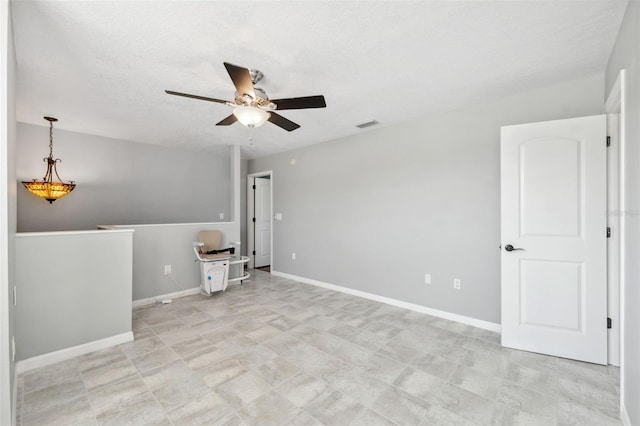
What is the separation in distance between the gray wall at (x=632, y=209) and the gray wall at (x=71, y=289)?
12.9 ft

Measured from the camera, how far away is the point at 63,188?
3596 mm

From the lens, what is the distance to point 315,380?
213 centimetres

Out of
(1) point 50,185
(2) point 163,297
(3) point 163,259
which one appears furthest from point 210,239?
(1) point 50,185

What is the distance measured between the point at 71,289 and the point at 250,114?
228 centimetres

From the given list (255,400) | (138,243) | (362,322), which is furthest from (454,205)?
(138,243)

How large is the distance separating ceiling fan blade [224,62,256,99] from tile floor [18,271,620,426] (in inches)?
87.3

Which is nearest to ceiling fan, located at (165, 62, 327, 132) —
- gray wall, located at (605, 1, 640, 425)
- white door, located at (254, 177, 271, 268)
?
gray wall, located at (605, 1, 640, 425)

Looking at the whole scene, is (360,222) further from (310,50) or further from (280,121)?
(310,50)

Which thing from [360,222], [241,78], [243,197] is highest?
[241,78]

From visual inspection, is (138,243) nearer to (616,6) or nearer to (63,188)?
(63,188)

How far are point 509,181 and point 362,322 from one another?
7.11ft

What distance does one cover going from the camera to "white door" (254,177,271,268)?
20.7 feet

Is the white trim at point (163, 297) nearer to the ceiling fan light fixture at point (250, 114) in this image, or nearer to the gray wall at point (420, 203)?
the gray wall at point (420, 203)

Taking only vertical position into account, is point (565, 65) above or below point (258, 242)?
above
